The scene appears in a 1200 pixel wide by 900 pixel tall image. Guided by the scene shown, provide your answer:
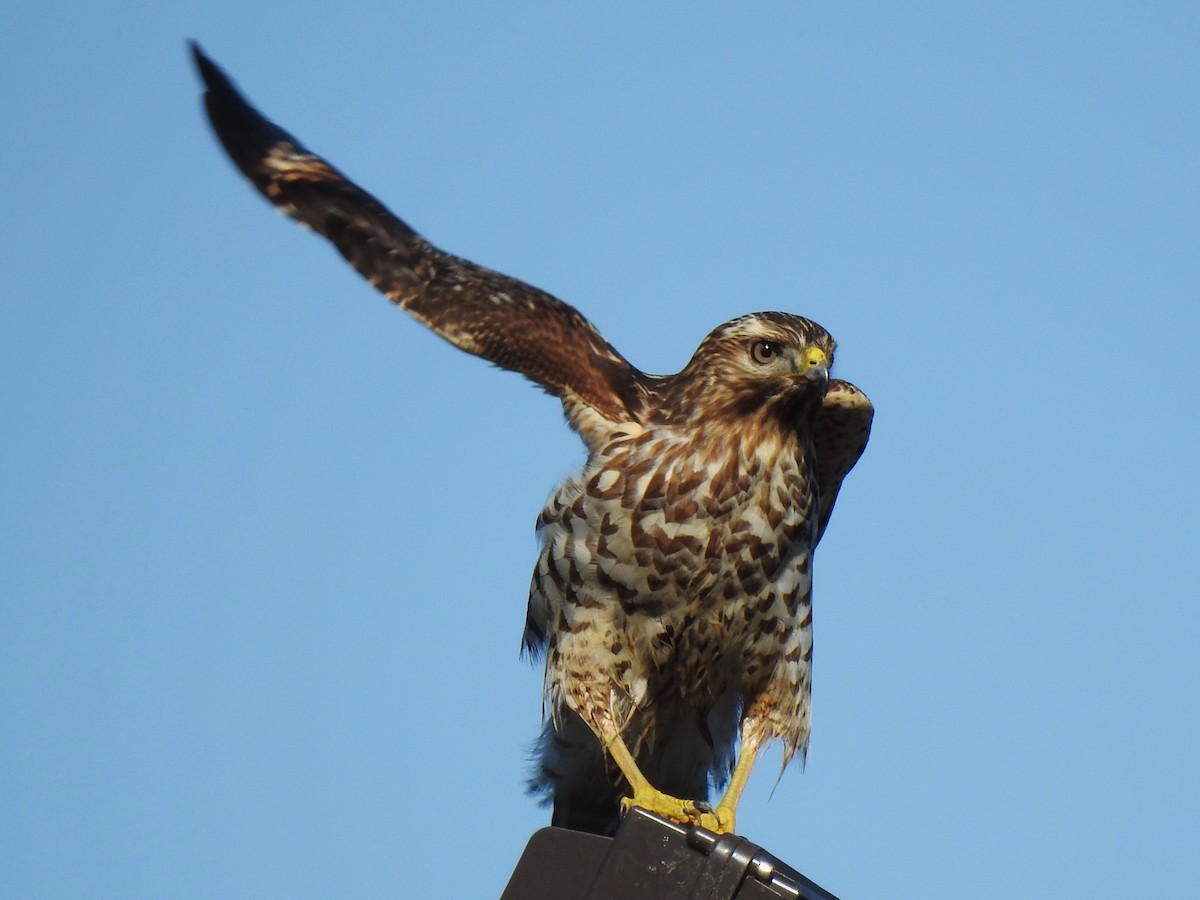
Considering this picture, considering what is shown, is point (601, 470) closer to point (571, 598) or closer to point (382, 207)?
point (571, 598)

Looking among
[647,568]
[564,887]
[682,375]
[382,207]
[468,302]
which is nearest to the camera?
[564,887]

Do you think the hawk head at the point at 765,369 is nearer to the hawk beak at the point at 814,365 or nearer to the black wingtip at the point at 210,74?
the hawk beak at the point at 814,365

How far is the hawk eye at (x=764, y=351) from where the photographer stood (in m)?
6.32

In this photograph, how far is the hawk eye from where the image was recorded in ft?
20.7

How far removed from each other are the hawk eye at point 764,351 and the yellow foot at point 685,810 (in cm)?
168

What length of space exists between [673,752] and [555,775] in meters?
0.49

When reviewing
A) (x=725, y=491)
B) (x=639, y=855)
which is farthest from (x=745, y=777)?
(x=639, y=855)

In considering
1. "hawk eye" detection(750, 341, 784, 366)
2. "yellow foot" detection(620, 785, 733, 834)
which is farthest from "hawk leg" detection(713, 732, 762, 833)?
"hawk eye" detection(750, 341, 784, 366)

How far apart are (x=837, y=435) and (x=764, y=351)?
3.31ft

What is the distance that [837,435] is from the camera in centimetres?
721

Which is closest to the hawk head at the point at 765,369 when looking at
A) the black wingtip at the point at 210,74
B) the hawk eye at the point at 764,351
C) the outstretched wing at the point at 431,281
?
the hawk eye at the point at 764,351

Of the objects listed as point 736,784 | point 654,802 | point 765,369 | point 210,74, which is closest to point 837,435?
point 765,369

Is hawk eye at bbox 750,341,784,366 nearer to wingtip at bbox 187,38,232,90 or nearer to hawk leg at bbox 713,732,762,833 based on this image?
hawk leg at bbox 713,732,762,833

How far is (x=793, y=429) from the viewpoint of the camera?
6438 millimetres
